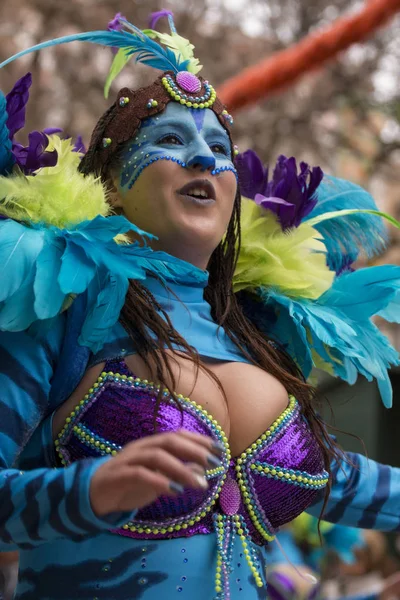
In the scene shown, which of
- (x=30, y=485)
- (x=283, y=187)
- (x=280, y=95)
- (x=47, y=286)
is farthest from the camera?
(x=280, y=95)

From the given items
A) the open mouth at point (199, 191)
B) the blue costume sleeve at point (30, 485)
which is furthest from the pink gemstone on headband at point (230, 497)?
the open mouth at point (199, 191)

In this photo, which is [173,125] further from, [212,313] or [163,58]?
[212,313]

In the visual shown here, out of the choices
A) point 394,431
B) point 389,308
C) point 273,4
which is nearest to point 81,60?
point 273,4

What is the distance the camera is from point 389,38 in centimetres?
713

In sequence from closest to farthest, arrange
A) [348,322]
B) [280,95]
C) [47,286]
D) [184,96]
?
[47,286]
[184,96]
[348,322]
[280,95]

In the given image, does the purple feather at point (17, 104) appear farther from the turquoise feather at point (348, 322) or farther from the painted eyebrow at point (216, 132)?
the turquoise feather at point (348, 322)

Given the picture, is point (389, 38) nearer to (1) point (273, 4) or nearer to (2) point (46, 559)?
(1) point (273, 4)

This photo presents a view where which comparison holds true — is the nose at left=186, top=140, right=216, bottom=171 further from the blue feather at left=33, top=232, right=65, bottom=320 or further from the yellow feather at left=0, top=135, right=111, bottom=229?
the blue feather at left=33, top=232, right=65, bottom=320

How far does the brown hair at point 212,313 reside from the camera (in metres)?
1.67

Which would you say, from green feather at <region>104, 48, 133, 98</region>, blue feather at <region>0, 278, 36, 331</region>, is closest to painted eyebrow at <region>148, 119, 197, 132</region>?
green feather at <region>104, 48, 133, 98</region>

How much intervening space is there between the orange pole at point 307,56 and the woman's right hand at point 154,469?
2353mm

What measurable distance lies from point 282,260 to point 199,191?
0.36 meters

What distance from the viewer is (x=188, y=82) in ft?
6.17

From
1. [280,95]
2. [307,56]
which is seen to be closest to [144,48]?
[307,56]
